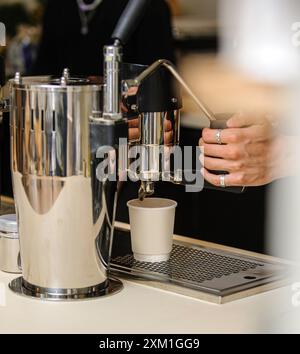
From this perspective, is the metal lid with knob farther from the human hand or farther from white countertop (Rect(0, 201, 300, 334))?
the human hand

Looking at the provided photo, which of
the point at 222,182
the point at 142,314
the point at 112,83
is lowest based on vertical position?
the point at 142,314

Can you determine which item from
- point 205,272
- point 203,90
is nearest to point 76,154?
point 205,272

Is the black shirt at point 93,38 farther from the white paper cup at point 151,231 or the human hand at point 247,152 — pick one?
the white paper cup at point 151,231

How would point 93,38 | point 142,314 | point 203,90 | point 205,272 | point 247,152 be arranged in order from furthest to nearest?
point 203,90 < point 93,38 < point 247,152 < point 205,272 < point 142,314

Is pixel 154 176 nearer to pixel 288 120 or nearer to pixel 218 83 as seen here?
pixel 288 120

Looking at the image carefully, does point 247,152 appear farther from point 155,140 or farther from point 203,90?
point 203,90

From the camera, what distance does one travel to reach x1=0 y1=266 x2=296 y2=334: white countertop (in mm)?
1043

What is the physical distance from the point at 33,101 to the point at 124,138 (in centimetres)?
12

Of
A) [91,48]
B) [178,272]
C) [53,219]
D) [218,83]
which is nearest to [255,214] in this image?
[91,48]

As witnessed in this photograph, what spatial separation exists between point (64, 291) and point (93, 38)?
1.56m

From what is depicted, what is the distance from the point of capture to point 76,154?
1.10m

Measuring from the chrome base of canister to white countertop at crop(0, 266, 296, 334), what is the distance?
0.01m

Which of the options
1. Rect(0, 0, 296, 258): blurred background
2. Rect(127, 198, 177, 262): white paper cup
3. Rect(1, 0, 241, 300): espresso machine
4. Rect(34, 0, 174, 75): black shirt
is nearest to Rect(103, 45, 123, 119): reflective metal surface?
Rect(1, 0, 241, 300): espresso machine

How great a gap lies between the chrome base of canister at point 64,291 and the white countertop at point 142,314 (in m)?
0.01
